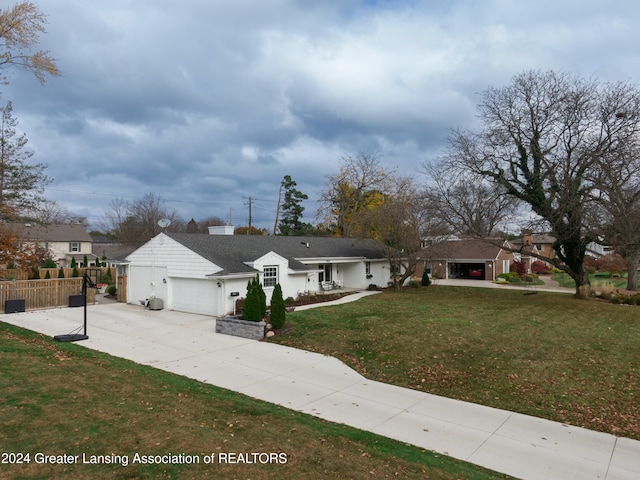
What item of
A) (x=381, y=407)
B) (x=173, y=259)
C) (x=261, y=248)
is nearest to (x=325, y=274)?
(x=261, y=248)

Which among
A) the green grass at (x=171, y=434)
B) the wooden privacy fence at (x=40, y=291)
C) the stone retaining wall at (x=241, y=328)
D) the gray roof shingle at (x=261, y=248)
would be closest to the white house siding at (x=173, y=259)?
the gray roof shingle at (x=261, y=248)

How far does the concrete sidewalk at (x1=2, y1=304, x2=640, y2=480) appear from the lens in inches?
233

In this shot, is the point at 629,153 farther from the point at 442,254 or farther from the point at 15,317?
the point at 15,317

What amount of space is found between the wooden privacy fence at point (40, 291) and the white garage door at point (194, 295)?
532 centimetres

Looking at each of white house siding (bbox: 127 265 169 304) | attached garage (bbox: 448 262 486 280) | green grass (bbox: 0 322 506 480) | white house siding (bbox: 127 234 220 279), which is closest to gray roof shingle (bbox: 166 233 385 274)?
white house siding (bbox: 127 234 220 279)

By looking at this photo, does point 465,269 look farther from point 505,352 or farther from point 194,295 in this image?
point 505,352

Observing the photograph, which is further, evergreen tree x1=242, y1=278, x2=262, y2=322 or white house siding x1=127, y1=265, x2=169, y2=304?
white house siding x1=127, y1=265, x2=169, y2=304

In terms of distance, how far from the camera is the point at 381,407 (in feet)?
25.6

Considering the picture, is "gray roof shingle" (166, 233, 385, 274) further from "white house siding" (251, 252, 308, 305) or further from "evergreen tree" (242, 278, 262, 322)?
"evergreen tree" (242, 278, 262, 322)

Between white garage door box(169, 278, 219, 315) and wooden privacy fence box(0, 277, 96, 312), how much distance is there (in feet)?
17.5

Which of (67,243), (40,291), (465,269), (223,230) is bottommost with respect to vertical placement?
(465,269)

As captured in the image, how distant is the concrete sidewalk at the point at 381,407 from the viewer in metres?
5.91

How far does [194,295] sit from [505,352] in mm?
13939

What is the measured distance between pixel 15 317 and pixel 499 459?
755 inches
